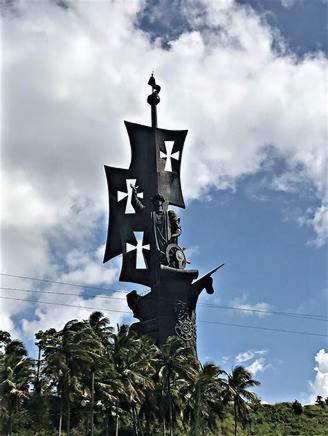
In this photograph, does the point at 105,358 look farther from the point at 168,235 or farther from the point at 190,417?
the point at 168,235

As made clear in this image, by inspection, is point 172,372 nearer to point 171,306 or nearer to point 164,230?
point 171,306

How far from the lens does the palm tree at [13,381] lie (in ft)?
118

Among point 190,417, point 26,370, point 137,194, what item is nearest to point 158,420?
point 190,417

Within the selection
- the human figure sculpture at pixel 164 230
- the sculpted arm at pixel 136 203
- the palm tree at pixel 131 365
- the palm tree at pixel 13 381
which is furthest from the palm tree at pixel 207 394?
the sculpted arm at pixel 136 203

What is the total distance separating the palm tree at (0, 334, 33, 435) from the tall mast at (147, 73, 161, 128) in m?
32.8

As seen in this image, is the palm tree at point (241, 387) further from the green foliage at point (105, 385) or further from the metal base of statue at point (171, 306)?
the metal base of statue at point (171, 306)

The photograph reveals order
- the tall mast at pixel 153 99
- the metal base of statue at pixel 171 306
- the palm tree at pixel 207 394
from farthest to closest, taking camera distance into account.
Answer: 1. the tall mast at pixel 153 99
2. the metal base of statue at pixel 171 306
3. the palm tree at pixel 207 394

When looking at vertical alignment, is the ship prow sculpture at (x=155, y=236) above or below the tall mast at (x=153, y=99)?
below

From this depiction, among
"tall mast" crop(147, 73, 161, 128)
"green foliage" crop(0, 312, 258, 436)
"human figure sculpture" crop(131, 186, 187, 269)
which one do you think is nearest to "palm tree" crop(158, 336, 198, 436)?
"green foliage" crop(0, 312, 258, 436)

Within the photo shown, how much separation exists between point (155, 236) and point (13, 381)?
2580 centimetres

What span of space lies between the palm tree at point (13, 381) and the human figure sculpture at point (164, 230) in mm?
23171

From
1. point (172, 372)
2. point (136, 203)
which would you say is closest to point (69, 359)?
point (172, 372)

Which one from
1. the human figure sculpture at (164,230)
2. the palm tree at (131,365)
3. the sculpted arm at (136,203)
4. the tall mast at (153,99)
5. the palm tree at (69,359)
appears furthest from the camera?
the tall mast at (153,99)

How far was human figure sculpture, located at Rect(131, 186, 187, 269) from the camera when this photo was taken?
197 ft
